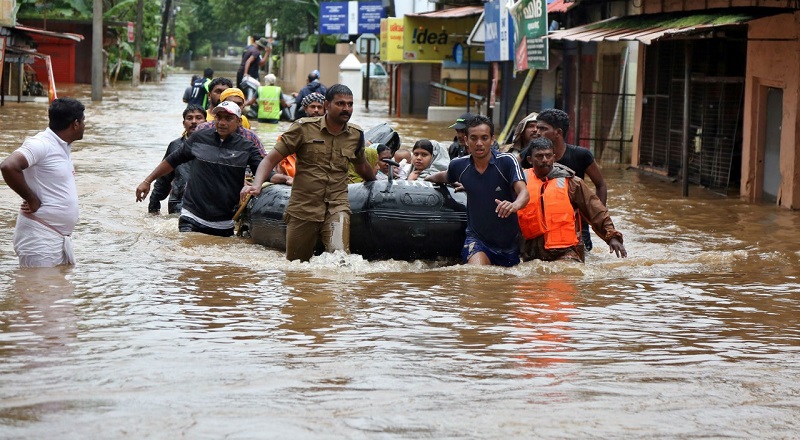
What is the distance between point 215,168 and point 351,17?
42.2 meters

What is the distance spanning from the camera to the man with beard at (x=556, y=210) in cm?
910

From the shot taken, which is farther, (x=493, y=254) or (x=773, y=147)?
(x=773, y=147)

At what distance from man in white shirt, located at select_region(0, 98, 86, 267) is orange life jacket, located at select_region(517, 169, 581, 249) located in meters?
3.27

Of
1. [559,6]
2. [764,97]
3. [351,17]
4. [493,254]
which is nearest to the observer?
[493,254]

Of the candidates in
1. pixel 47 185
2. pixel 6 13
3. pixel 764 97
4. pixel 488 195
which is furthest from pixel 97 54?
pixel 47 185

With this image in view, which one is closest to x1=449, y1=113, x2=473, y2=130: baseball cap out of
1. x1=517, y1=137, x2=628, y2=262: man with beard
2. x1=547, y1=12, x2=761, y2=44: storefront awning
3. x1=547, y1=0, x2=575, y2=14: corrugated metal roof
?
x1=517, y1=137, x2=628, y2=262: man with beard

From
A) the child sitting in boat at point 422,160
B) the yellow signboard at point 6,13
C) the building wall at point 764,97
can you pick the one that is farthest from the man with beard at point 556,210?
the yellow signboard at point 6,13

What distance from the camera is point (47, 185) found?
7.88m

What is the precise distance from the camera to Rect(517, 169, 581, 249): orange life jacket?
29.9ft

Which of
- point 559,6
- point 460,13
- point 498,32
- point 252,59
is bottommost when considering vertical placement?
point 252,59

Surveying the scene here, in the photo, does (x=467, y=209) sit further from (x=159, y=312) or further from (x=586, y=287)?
(x=159, y=312)

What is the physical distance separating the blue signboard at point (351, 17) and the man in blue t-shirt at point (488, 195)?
41598 mm

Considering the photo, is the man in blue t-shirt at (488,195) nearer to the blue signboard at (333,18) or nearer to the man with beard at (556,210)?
the man with beard at (556,210)

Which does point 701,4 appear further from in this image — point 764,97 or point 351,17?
point 351,17
